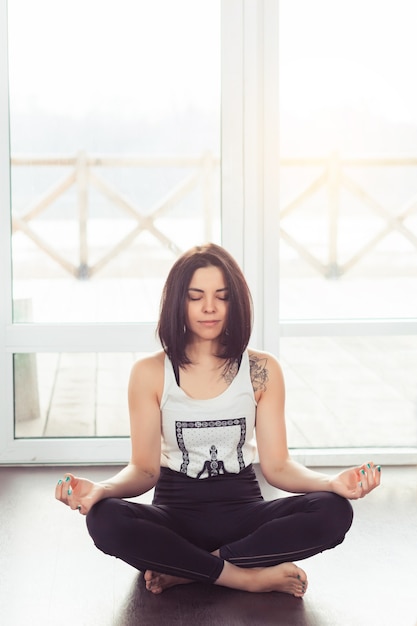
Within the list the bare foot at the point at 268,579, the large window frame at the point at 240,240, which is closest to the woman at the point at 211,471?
the bare foot at the point at 268,579

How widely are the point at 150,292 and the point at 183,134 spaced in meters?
0.55

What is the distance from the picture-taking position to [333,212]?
342 cm

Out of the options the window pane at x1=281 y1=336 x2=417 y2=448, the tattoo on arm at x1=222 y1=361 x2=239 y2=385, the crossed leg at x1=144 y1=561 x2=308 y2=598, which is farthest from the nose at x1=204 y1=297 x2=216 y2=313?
the window pane at x1=281 y1=336 x2=417 y2=448

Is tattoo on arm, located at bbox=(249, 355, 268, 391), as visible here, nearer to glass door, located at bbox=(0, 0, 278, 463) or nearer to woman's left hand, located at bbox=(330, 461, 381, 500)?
woman's left hand, located at bbox=(330, 461, 381, 500)

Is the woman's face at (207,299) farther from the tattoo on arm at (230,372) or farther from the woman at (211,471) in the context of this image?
the tattoo on arm at (230,372)

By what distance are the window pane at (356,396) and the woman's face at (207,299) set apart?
118cm

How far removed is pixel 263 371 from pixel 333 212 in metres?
1.19

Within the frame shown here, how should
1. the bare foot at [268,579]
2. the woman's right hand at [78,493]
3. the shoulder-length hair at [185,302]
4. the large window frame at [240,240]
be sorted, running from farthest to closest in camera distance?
the large window frame at [240,240] < the shoulder-length hair at [185,302] < the bare foot at [268,579] < the woman's right hand at [78,493]

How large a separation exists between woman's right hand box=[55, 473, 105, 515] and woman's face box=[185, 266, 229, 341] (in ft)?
1.46

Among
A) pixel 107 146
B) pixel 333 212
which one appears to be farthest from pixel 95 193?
pixel 333 212

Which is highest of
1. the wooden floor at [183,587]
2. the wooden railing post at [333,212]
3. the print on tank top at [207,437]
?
the wooden railing post at [333,212]

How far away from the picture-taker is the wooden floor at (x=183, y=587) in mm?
2083

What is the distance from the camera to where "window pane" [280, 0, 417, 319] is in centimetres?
335

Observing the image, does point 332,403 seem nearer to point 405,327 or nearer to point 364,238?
point 405,327
